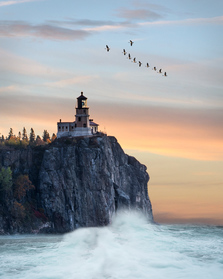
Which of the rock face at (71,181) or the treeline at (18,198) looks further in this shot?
the rock face at (71,181)

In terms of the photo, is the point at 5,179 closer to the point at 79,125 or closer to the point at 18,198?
the point at 18,198

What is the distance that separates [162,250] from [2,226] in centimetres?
5311

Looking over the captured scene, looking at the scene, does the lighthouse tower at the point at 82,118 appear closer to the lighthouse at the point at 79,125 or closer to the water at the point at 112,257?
the lighthouse at the point at 79,125

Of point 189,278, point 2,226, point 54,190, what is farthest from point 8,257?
point 54,190

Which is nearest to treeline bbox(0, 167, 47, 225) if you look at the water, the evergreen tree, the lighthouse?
the evergreen tree

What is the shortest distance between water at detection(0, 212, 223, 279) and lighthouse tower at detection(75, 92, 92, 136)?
48387 mm

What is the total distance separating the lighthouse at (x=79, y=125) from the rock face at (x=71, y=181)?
7226 millimetres

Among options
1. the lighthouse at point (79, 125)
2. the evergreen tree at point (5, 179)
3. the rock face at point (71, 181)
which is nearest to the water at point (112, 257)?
the evergreen tree at point (5, 179)

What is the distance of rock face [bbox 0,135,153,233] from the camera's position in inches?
6506

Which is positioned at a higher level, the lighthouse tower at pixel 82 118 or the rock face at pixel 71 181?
the lighthouse tower at pixel 82 118

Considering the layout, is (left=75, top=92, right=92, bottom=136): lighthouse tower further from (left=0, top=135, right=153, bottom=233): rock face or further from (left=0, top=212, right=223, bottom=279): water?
(left=0, top=212, right=223, bottom=279): water

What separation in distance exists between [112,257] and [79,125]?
9102 centimetres

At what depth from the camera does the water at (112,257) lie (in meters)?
87.6

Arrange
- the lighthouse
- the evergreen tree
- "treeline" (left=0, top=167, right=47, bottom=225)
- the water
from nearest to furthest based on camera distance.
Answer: the water → "treeline" (left=0, top=167, right=47, bottom=225) → the evergreen tree → the lighthouse
